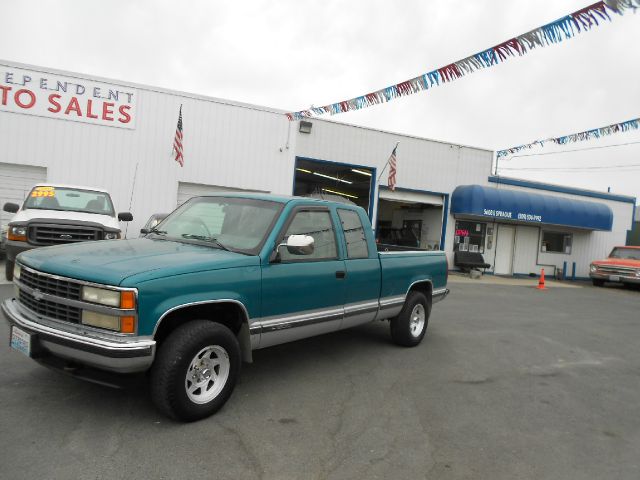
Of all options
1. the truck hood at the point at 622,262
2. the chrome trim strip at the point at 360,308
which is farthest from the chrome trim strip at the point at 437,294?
the truck hood at the point at 622,262

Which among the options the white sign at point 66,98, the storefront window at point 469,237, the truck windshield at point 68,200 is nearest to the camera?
the truck windshield at point 68,200

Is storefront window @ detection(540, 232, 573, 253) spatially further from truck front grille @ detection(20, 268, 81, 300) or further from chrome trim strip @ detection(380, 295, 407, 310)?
truck front grille @ detection(20, 268, 81, 300)

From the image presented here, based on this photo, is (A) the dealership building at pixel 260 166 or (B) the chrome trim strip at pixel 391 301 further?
(A) the dealership building at pixel 260 166

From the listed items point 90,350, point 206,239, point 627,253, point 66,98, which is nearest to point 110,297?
point 90,350

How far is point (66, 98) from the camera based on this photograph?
42.3 ft

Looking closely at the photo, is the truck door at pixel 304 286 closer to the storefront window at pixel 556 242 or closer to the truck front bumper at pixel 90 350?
the truck front bumper at pixel 90 350

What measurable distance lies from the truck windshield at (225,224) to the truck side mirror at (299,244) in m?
0.29

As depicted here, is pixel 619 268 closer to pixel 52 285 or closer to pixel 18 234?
pixel 18 234

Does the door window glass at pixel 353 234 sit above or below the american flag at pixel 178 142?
below

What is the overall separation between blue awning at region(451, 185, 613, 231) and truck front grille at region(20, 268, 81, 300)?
1753 cm

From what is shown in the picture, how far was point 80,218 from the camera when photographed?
317 inches

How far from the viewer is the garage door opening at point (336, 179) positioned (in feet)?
59.5

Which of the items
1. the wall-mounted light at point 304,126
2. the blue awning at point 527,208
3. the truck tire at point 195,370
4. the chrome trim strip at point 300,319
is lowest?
the truck tire at point 195,370

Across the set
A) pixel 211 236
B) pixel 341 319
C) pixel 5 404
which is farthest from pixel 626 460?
pixel 5 404
